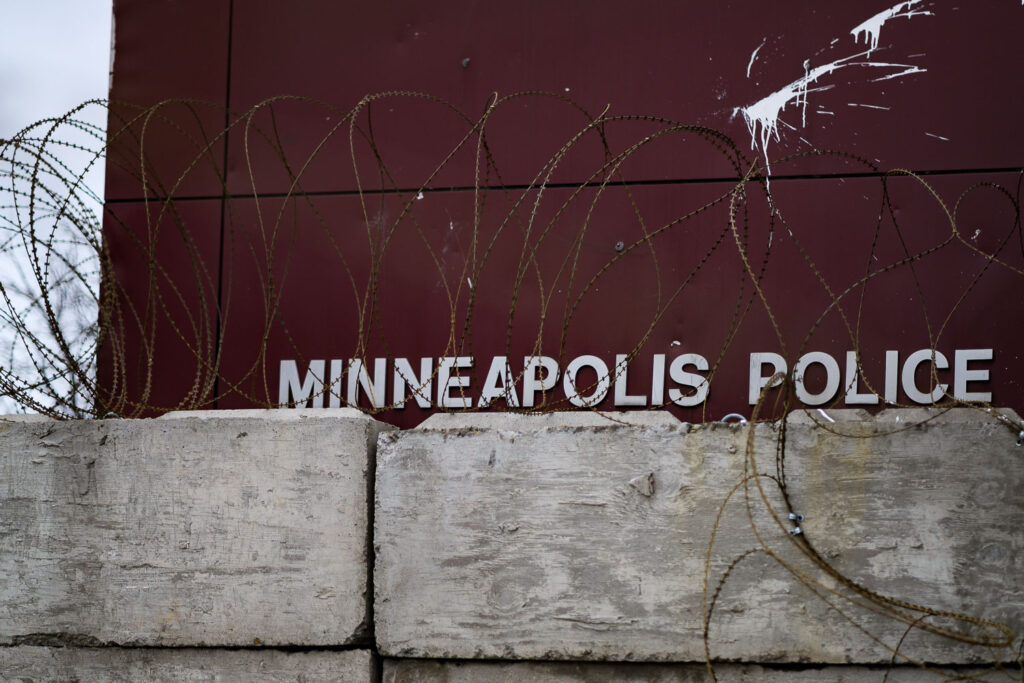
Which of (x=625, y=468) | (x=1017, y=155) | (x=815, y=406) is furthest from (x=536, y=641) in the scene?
(x=1017, y=155)

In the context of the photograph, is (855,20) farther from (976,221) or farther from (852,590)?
(852,590)

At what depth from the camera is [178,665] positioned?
336 centimetres

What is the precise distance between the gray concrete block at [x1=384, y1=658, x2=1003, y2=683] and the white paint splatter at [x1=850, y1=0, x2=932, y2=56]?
379 centimetres

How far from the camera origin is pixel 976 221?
5.50 metres

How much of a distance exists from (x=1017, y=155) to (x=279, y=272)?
13.9 feet

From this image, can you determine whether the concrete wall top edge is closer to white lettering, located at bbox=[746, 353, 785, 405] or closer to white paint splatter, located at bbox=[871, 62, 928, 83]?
white lettering, located at bbox=[746, 353, 785, 405]

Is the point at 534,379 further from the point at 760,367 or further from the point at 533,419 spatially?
the point at 533,419

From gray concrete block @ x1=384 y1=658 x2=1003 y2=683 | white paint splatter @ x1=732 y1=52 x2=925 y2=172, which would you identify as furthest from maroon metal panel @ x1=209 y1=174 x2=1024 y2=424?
gray concrete block @ x1=384 y1=658 x2=1003 y2=683

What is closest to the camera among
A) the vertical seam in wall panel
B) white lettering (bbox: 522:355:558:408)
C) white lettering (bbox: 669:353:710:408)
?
white lettering (bbox: 669:353:710:408)

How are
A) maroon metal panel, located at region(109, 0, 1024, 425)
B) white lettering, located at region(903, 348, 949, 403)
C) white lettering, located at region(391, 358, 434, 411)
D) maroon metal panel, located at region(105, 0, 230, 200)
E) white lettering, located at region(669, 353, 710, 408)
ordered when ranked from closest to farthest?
white lettering, located at region(903, 348, 949, 403), maroon metal panel, located at region(109, 0, 1024, 425), white lettering, located at region(669, 353, 710, 408), white lettering, located at region(391, 358, 434, 411), maroon metal panel, located at region(105, 0, 230, 200)

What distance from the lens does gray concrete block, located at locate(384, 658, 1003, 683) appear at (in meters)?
3.06

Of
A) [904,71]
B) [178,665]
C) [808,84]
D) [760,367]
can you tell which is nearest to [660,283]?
[760,367]

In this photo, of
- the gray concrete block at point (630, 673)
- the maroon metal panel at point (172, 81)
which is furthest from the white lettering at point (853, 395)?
the maroon metal panel at point (172, 81)

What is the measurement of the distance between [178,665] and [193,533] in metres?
0.44
